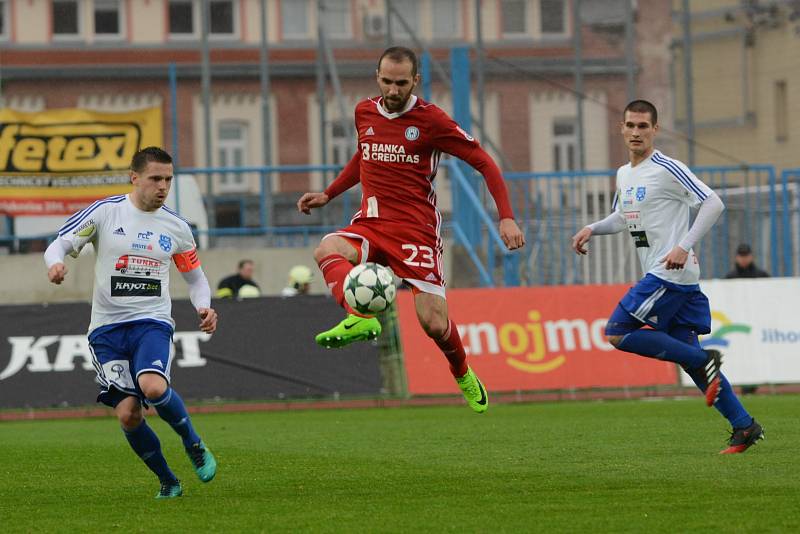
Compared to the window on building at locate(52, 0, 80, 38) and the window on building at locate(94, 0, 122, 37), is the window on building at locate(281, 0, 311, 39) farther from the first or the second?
the window on building at locate(52, 0, 80, 38)

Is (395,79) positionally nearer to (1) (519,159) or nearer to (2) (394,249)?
(2) (394,249)

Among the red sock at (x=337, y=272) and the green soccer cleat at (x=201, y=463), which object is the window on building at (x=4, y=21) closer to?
the red sock at (x=337, y=272)

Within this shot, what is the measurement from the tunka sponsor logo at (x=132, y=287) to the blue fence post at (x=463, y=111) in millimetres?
13859

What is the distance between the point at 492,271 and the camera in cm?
2155

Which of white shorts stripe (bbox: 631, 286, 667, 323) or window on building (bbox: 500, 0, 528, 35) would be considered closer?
white shorts stripe (bbox: 631, 286, 667, 323)

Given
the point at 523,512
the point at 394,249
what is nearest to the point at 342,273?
the point at 394,249

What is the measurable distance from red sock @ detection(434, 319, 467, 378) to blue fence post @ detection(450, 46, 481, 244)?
12608mm

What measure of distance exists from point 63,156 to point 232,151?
6.13 meters

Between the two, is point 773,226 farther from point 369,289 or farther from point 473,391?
point 369,289

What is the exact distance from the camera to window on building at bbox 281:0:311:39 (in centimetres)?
2691

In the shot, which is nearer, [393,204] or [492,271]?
[393,204]

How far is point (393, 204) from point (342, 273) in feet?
2.07

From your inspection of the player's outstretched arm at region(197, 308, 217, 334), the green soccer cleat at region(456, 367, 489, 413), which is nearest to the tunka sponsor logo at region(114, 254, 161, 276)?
the player's outstretched arm at region(197, 308, 217, 334)

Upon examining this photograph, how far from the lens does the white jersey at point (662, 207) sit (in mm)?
10359
